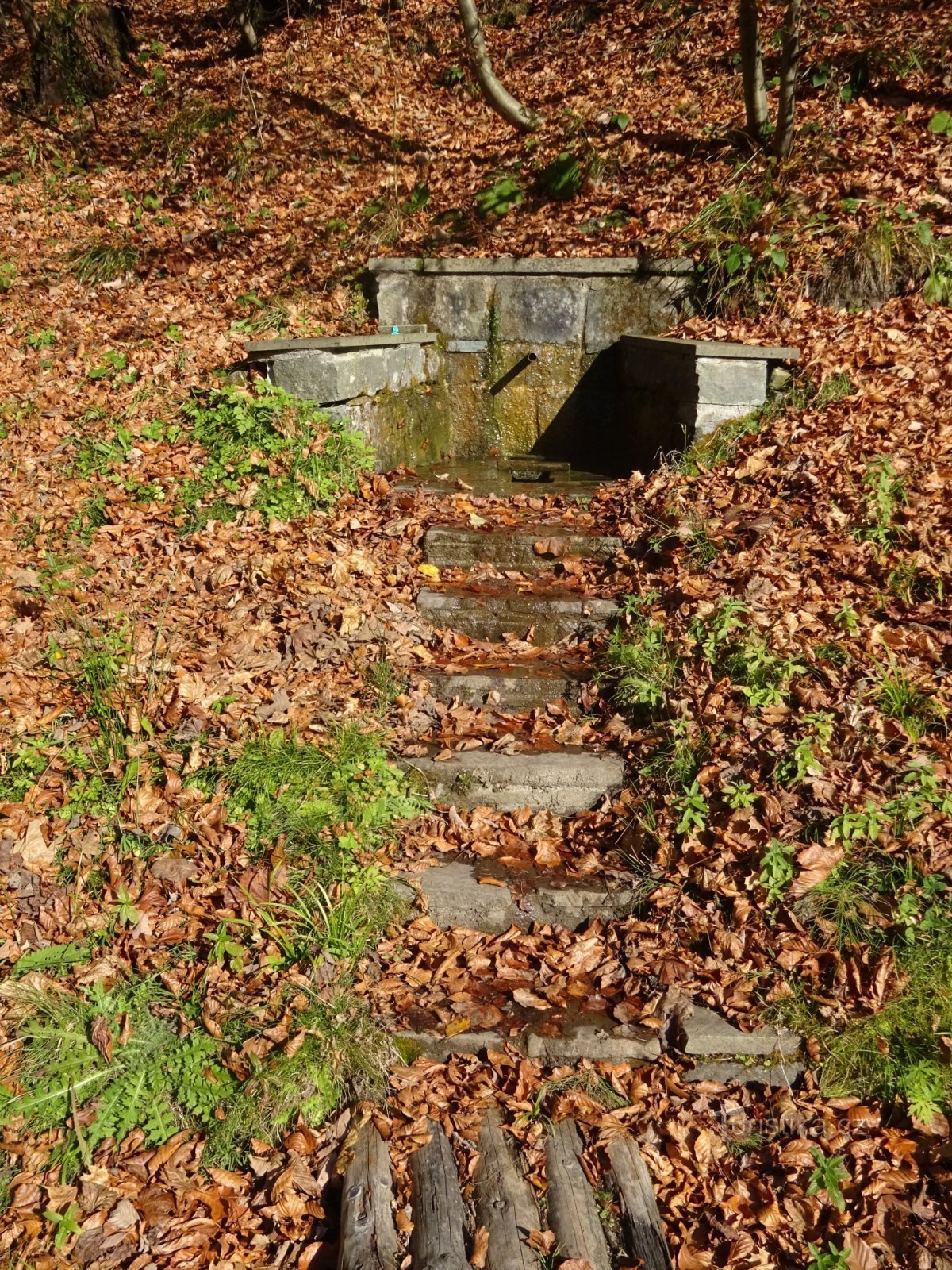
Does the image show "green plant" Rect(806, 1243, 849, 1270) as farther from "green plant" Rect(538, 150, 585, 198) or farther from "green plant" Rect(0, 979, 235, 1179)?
"green plant" Rect(538, 150, 585, 198)

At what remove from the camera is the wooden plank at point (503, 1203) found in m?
2.59

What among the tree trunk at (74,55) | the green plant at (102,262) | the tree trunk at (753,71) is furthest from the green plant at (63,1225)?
the tree trunk at (74,55)

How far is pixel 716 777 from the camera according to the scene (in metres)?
3.78

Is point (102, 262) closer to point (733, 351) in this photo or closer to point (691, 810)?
point (733, 351)

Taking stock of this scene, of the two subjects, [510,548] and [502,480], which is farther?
[502,480]

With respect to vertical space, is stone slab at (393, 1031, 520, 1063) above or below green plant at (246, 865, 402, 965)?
below

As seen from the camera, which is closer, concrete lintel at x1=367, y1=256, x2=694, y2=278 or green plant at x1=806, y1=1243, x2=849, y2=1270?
green plant at x1=806, y1=1243, x2=849, y2=1270

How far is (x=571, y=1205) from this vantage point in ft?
8.91

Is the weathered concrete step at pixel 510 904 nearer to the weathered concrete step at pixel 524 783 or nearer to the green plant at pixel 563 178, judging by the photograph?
the weathered concrete step at pixel 524 783

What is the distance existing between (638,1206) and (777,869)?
4.28 feet

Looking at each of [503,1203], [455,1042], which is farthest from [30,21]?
[503,1203]

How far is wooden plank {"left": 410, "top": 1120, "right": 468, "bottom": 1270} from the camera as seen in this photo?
8.39ft

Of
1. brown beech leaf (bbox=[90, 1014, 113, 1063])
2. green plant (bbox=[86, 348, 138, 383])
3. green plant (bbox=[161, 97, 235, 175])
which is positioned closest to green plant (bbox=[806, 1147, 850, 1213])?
brown beech leaf (bbox=[90, 1014, 113, 1063])

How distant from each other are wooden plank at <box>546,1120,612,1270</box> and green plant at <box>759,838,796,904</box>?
116cm
